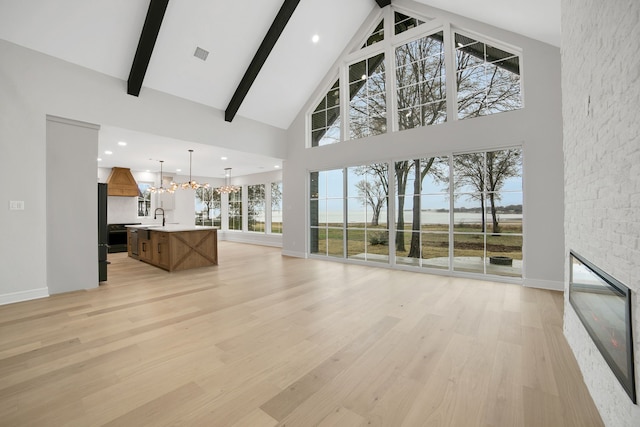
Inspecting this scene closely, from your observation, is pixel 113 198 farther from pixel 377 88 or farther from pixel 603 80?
pixel 603 80

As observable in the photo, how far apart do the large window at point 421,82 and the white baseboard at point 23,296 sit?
6796 mm

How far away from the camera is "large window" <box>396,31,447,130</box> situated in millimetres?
5375

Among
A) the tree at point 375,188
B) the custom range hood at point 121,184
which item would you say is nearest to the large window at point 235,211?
the custom range hood at point 121,184

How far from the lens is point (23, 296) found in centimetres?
372

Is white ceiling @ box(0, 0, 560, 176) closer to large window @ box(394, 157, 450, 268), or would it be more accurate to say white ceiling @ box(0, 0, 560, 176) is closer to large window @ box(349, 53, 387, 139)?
large window @ box(349, 53, 387, 139)

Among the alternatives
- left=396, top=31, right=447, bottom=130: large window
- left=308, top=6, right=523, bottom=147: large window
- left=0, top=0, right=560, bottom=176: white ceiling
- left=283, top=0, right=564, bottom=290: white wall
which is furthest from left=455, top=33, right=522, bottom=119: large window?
left=0, top=0, right=560, bottom=176: white ceiling

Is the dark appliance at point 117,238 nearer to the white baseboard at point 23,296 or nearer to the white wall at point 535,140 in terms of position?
the white baseboard at point 23,296

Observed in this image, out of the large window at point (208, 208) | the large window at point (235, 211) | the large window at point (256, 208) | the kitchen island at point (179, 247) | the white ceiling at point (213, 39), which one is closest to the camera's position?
the white ceiling at point (213, 39)

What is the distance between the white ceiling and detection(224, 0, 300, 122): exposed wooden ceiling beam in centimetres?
13

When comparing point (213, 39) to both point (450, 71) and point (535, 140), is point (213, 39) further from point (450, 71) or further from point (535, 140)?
point (535, 140)

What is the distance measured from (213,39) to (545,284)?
7057 mm

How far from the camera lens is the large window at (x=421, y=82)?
538cm

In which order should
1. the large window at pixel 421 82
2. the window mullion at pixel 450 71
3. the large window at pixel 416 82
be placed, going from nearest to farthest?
the large window at pixel 416 82
the window mullion at pixel 450 71
the large window at pixel 421 82

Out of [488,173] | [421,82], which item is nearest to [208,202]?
[421,82]
